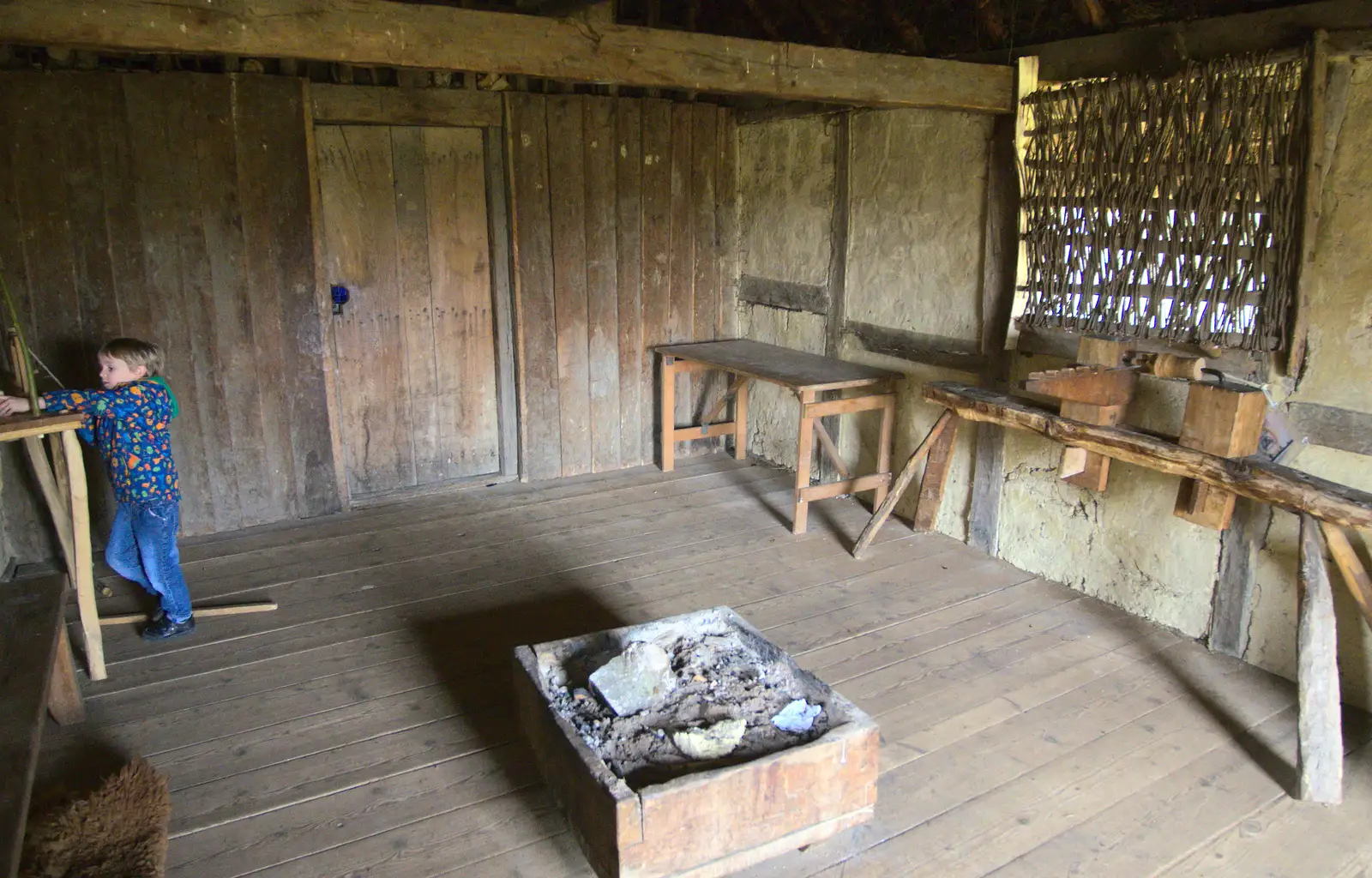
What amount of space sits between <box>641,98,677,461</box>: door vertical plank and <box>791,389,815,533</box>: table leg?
1.31 m

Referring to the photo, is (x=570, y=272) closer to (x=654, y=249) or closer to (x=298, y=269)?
(x=654, y=249)

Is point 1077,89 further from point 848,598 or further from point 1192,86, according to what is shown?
point 848,598

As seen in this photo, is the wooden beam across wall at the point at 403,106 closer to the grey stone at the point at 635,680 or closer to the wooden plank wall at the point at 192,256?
the wooden plank wall at the point at 192,256

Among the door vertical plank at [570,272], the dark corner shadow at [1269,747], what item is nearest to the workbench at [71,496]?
the door vertical plank at [570,272]

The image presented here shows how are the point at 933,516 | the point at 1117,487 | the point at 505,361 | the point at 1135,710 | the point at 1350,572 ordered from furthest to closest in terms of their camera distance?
the point at 505,361
the point at 933,516
the point at 1117,487
the point at 1135,710
the point at 1350,572

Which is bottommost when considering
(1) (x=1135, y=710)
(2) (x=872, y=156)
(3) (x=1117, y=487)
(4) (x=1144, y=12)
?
(1) (x=1135, y=710)

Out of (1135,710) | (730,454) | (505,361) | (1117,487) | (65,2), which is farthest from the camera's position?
(730,454)

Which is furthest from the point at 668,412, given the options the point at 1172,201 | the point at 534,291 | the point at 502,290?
the point at 1172,201

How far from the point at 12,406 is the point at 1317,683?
4007mm

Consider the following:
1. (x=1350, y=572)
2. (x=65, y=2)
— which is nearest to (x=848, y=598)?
(x=1350, y=572)

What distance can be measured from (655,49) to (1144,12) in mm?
1838

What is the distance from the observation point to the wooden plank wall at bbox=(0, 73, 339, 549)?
12.7 ft

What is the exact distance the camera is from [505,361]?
5.13 meters

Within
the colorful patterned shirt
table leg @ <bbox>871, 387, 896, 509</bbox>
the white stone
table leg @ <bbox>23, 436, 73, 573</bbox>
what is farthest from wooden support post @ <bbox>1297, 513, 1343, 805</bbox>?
table leg @ <bbox>23, 436, 73, 573</bbox>
